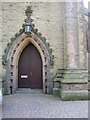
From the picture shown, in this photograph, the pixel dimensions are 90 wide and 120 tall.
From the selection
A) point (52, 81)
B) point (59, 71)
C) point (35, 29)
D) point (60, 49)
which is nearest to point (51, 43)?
point (60, 49)

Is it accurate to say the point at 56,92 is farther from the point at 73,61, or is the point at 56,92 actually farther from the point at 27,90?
the point at 27,90

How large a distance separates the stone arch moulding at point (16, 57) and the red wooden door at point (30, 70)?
1.88 feet

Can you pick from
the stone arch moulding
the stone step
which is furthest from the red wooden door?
the stone arch moulding

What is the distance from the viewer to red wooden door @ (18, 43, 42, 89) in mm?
8789

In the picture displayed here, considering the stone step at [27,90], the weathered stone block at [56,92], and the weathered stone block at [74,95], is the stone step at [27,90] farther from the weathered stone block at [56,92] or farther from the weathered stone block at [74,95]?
the weathered stone block at [74,95]

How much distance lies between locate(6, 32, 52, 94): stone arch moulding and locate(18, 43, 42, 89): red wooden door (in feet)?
1.88

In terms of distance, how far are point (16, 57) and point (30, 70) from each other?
4.13ft

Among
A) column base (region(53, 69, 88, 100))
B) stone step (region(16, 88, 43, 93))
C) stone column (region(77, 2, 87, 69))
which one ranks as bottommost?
stone step (region(16, 88, 43, 93))

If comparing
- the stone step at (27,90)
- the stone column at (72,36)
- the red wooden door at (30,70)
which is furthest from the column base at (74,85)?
the red wooden door at (30,70)

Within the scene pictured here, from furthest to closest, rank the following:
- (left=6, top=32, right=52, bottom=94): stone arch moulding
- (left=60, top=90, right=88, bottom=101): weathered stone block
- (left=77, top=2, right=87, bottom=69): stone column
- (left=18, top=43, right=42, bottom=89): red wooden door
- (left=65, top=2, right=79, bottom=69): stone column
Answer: (left=18, top=43, right=42, bottom=89): red wooden door → (left=6, top=32, right=52, bottom=94): stone arch moulding → (left=77, top=2, right=87, bottom=69): stone column → (left=65, top=2, right=79, bottom=69): stone column → (left=60, top=90, right=88, bottom=101): weathered stone block

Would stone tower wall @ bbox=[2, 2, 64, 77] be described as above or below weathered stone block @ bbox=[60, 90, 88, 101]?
above

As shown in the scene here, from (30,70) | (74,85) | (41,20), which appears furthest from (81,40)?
(30,70)

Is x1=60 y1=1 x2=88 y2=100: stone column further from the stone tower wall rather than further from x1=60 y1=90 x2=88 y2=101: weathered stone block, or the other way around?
the stone tower wall

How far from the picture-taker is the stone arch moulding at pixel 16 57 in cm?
797
